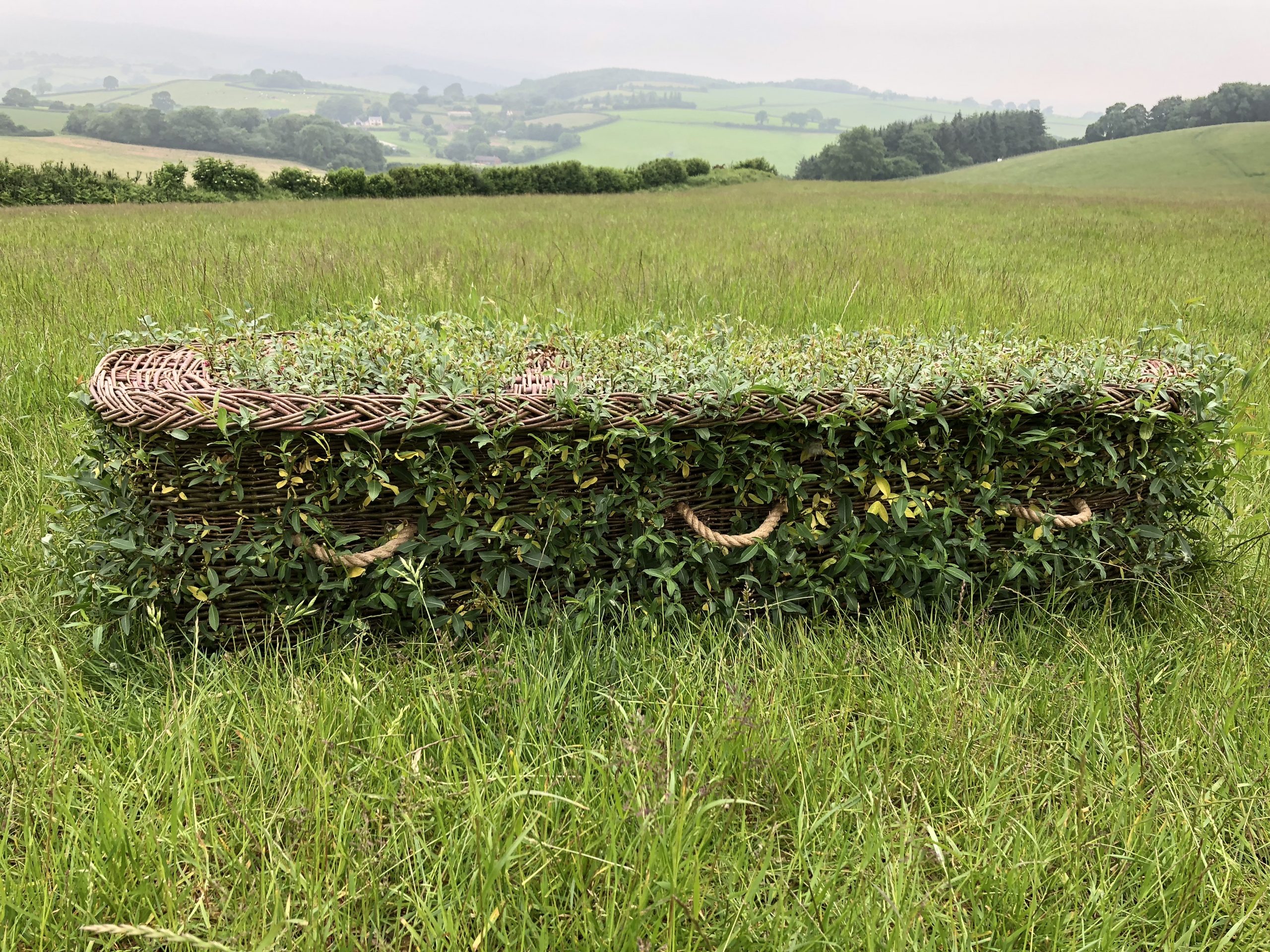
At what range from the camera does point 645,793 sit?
1681mm

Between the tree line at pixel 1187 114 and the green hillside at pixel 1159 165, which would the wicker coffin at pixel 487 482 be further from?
the tree line at pixel 1187 114

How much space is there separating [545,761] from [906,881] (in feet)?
3.27

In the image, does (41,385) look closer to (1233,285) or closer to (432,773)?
(432,773)

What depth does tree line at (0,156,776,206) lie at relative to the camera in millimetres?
22094

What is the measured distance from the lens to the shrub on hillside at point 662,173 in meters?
36.6

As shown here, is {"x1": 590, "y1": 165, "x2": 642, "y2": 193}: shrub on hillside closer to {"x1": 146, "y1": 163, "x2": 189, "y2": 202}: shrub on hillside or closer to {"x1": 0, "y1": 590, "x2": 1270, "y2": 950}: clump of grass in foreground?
{"x1": 146, "y1": 163, "x2": 189, "y2": 202}: shrub on hillside

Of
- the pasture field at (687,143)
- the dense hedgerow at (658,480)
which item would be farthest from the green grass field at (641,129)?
the dense hedgerow at (658,480)

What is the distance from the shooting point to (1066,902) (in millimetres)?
1618

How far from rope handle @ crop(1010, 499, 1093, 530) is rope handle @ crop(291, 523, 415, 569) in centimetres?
239

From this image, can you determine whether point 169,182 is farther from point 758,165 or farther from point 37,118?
point 37,118

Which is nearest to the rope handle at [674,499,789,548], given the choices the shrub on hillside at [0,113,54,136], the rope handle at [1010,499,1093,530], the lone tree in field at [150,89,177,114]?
the rope handle at [1010,499,1093,530]

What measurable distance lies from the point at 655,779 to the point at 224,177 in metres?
30.9

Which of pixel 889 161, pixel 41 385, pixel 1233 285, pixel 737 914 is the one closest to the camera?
pixel 737 914

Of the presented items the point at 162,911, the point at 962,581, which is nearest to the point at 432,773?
the point at 162,911
